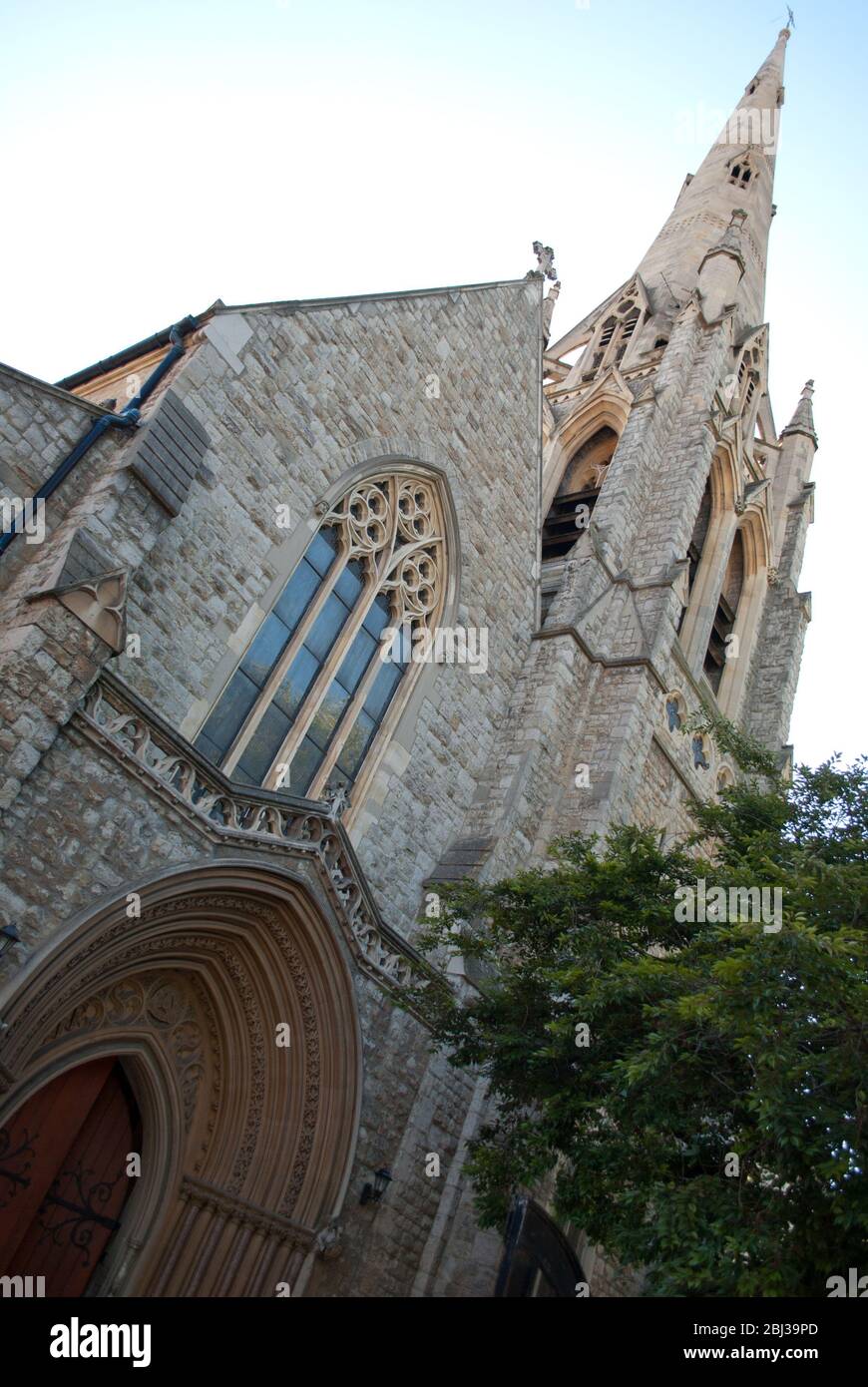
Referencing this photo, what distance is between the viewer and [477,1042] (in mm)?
9891

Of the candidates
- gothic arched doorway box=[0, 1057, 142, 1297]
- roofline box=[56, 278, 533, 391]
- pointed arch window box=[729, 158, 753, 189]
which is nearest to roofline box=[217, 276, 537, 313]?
roofline box=[56, 278, 533, 391]

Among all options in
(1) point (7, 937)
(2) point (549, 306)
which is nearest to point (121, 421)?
(1) point (7, 937)

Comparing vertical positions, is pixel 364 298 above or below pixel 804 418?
below

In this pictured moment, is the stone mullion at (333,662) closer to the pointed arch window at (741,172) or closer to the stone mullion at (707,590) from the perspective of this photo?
the stone mullion at (707,590)

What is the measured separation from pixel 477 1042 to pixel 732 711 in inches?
525

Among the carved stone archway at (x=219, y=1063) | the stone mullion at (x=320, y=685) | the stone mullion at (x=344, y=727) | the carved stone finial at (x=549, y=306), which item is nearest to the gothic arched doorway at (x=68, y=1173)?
the carved stone archway at (x=219, y=1063)

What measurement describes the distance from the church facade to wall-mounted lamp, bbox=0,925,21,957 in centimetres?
3

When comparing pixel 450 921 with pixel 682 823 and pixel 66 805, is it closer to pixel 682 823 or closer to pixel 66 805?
pixel 66 805

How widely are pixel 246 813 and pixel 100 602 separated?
2380mm

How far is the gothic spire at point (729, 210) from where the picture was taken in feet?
89.8

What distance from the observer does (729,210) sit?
1180 inches

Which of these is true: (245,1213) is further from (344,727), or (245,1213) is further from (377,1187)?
(344,727)

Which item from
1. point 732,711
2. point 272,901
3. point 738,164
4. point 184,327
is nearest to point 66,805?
point 272,901

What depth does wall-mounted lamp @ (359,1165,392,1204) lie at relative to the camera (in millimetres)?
10250
